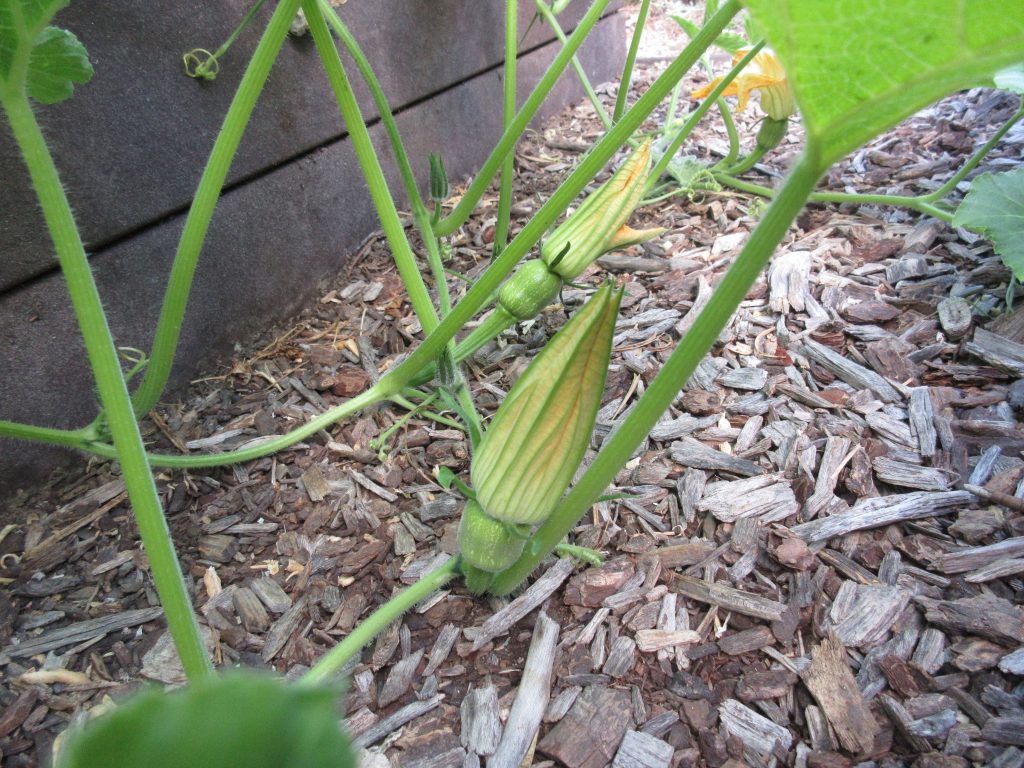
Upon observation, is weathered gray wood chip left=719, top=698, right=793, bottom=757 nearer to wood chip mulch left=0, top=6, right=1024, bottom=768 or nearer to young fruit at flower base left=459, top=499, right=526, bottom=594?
wood chip mulch left=0, top=6, right=1024, bottom=768

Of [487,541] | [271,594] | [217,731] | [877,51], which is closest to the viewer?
[217,731]

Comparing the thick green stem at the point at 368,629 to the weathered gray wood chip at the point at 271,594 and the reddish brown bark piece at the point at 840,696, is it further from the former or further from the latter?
the reddish brown bark piece at the point at 840,696

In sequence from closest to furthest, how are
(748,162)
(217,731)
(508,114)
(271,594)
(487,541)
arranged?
(217,731)
(487,541)
(271,594)
(508,114)
(748,162)

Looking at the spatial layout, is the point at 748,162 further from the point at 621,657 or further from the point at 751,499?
the point at 621,657

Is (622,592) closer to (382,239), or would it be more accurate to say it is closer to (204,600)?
(204,600)

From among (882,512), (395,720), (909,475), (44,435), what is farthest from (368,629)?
(909,475)

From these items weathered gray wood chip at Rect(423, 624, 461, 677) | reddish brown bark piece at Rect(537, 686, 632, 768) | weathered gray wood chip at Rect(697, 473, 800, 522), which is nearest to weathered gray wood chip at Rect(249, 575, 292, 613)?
weathered gray wood chip at Rect(423, 624, 461, 677)

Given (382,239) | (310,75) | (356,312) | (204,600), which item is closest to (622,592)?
(204,600)
